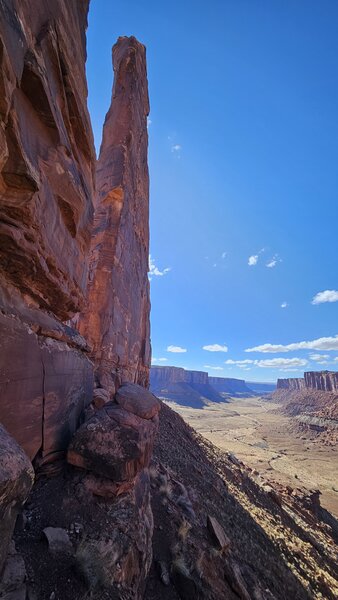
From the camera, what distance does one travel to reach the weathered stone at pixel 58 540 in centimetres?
366

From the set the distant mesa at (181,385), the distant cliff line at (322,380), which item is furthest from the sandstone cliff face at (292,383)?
the distant mesa at (181,385)

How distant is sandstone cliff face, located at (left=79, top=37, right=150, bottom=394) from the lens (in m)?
12.2

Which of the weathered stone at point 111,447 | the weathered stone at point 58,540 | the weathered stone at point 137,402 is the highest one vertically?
the weathered stone at point 137,402

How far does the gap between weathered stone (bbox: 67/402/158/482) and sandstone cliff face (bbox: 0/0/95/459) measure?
0.48 m

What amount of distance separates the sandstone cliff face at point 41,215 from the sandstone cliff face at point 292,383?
17333 cm

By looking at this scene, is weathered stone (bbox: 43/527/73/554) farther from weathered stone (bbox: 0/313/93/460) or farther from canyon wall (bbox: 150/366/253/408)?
canyon wall (bbox: 150/366/253/408)

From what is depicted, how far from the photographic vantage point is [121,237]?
13867 millimetres

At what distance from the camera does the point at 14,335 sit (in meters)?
4.03

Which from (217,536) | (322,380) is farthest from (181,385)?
(217,536)

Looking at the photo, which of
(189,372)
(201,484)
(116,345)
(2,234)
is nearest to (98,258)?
(116,345)

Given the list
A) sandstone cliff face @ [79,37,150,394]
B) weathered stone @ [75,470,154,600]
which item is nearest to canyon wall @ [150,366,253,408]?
sandstone cliff face @ [79,37,150,394]

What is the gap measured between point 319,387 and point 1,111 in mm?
139166

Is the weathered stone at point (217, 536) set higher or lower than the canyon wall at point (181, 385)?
lower

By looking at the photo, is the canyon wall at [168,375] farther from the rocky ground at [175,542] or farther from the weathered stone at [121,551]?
the weathered stone at [121,551]
